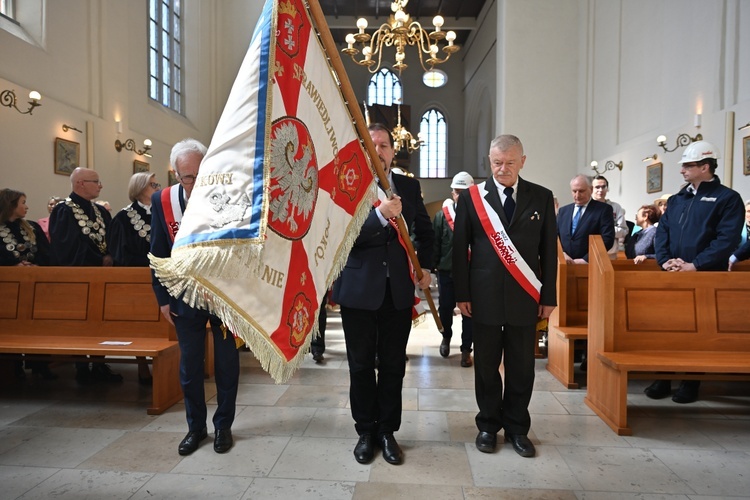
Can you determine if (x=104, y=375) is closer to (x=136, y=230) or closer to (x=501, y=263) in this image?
(x=136, y=230)

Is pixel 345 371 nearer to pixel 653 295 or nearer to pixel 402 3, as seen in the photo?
pixel 653 295

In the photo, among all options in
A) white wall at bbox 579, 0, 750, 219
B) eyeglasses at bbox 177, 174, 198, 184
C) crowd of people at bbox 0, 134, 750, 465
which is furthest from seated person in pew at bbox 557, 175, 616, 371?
white wall at bbox 579, 0, 750, 219

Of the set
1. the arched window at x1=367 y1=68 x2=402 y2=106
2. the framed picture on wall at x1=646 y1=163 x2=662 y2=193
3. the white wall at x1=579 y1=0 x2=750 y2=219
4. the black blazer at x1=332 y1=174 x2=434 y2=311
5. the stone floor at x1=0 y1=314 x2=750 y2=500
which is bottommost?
the stone floor at x1=0 y1=314 x2=750 y2=500

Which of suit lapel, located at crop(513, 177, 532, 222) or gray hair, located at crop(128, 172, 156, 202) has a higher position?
gray hair, located at crop(128, 172, 156, 202)

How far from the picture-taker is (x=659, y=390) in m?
3.60

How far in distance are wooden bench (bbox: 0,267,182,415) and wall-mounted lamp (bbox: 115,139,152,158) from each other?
5.20m

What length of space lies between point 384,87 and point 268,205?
2106 cm

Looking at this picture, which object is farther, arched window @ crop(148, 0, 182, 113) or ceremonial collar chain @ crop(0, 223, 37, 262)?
arched window @ crop(148, 0, 182, 113)

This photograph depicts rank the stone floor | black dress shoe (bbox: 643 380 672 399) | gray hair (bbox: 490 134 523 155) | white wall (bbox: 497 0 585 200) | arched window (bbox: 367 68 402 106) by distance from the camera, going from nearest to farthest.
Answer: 1. the stone floor
2. gray hair (bbox: 490 134 523 155)
3. black dress shoe (bbox: 643 380 672 399)
4. white wall (bbox: 497 0 585 200)
5. arched window (bbox: 367 68 402 106)

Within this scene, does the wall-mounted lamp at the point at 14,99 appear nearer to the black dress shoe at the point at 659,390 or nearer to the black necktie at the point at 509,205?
the black necktie at the point at 509,205

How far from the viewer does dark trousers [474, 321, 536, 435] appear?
8.66 ft

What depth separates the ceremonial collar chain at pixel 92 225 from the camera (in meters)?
4.01

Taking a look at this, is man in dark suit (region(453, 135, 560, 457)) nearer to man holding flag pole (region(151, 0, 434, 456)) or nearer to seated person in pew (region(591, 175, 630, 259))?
man holding flag pole (region(151, 0, 434, 456))

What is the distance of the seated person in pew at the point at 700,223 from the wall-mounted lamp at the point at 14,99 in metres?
6.87
